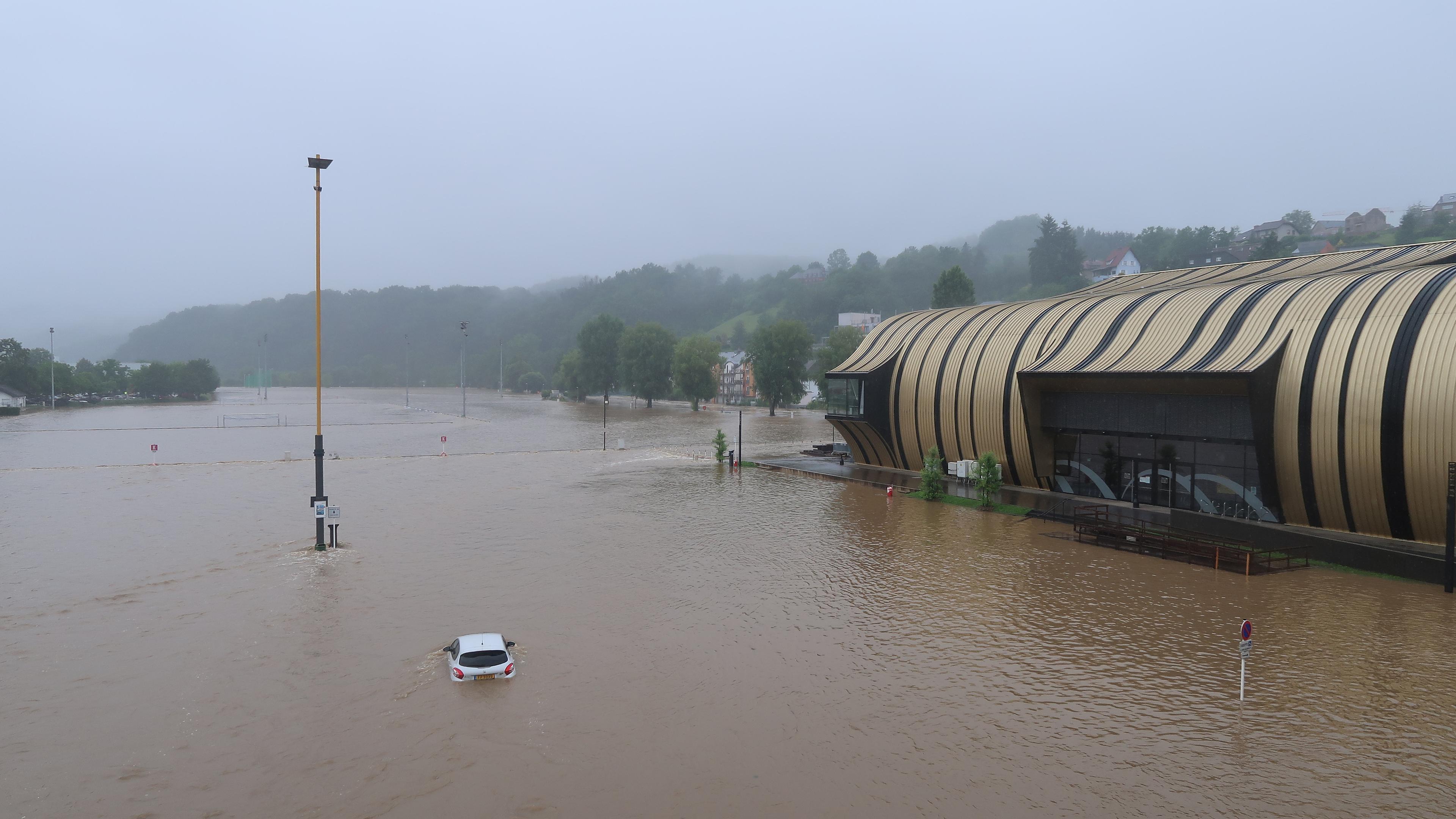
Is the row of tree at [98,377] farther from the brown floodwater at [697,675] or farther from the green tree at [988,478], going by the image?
the green tree at [988,478]

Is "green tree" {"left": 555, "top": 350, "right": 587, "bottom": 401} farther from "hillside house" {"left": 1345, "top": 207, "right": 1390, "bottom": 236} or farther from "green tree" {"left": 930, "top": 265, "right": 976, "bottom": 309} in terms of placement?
"hillside house" {"left": 1345, "top": 207, "right": 1390, "bottom": 236}

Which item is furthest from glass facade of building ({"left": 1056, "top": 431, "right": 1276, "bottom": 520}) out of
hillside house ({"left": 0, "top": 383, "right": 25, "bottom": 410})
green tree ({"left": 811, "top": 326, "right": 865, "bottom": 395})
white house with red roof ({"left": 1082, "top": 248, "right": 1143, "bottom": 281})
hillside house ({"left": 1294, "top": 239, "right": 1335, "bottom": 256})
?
white house with red roof ({"left": 1082, "top": 248, "right": 1143, "bottom": 281})

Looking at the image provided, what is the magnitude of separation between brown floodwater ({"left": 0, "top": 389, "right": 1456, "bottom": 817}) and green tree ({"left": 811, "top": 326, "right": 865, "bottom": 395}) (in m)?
63.2

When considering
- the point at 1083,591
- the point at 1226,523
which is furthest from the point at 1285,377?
the point at 1083,591

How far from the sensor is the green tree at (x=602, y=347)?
414ft

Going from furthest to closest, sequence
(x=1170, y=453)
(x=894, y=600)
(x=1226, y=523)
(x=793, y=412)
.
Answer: (x=793, y=412), (x=1170, y=453), (x=1226, y=523), (x=894, y=600)

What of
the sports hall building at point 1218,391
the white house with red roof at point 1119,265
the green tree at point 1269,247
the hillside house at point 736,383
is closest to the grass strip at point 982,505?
the sports hall building at point 1218,391

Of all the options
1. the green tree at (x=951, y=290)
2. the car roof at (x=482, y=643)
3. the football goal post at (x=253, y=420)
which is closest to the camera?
the car roof at (x=482, y=643)

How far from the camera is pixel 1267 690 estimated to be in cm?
1254

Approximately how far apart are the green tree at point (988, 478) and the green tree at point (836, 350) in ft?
189

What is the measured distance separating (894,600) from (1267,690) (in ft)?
22.9

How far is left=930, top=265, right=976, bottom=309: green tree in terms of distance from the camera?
77.6 m

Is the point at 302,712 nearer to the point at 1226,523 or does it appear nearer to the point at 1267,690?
the point at 1267,690

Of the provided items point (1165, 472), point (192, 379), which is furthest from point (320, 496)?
point (192, 379)
